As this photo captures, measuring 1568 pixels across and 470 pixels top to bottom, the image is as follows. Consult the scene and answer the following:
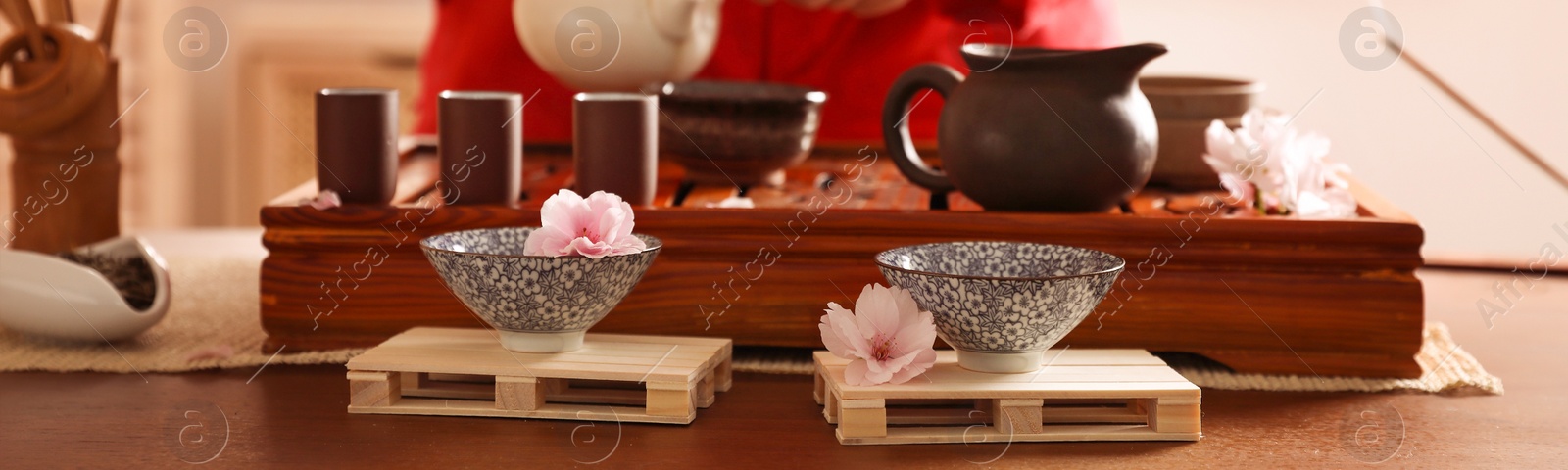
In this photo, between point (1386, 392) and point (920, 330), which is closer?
point (920, 330)

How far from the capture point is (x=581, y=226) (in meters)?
0.83

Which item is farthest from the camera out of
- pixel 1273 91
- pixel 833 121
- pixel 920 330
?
pixel 1273 91

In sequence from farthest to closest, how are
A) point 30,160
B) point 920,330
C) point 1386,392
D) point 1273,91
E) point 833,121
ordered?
point 1273,91
point 833,121
point 30,160
point 1386,392
point 920,330

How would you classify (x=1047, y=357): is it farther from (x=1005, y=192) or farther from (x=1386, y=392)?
(x=1386, y=392)

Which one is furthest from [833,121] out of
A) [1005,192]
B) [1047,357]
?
[1047,357]

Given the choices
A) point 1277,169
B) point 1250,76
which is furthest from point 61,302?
point 1250,76

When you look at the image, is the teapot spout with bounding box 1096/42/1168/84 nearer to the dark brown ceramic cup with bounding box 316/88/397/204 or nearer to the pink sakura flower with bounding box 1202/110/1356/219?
the pink sakura flower with bounding box 1202/110/1356/219

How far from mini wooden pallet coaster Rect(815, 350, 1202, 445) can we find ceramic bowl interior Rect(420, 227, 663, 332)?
154 mm

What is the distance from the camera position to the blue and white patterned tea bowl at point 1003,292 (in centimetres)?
Result: 78

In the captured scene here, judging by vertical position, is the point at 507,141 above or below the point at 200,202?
above

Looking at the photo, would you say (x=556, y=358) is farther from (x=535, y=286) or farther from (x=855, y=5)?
(x=855, y=5)

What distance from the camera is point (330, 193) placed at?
3.37ft

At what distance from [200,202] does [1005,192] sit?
3030 mm

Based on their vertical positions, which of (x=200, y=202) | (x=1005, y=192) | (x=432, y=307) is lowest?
(x=200, y=202)
